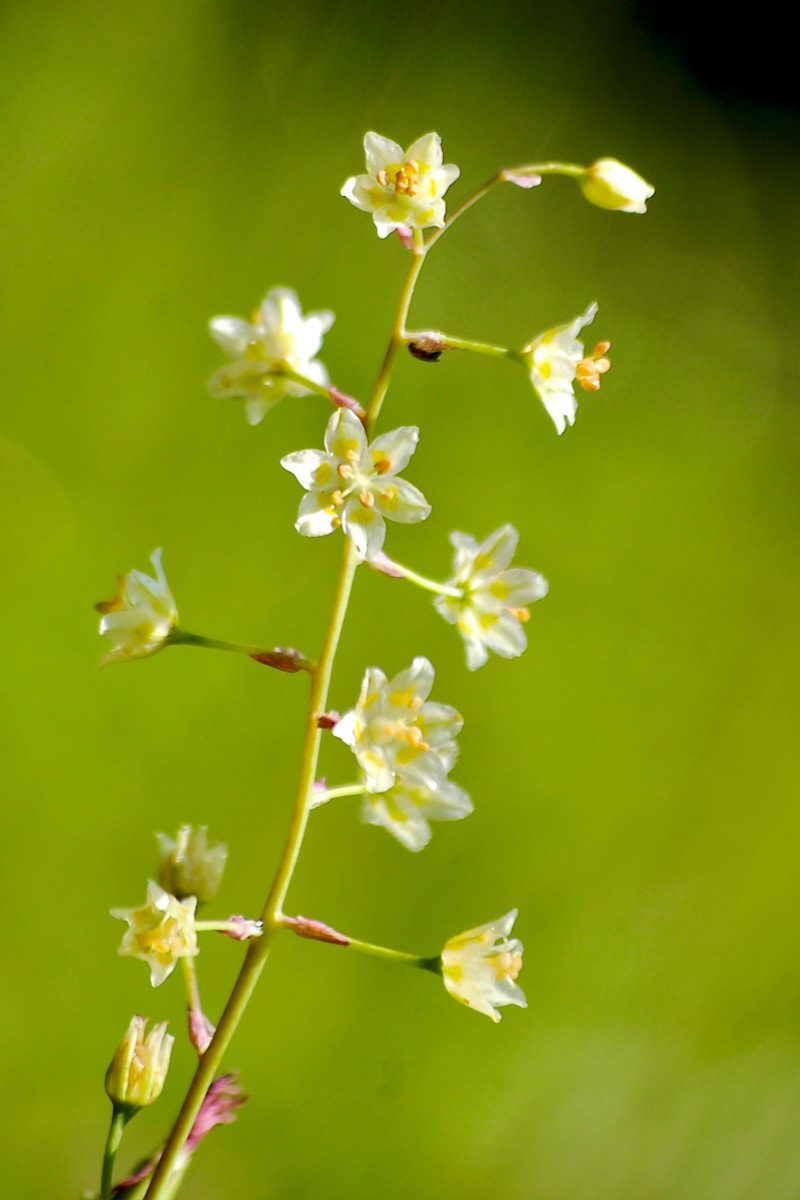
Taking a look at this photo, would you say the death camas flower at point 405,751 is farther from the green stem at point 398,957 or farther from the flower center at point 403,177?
the flower center at point 403,177

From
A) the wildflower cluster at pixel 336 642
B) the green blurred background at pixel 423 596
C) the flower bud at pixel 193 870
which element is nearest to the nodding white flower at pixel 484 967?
the wildflower cluster at pixel 336 642

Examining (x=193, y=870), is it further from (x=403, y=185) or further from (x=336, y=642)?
(x=403, y=185)

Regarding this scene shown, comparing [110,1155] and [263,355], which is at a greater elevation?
[263,355]

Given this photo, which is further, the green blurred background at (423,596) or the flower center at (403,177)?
the green blurred background at (423,596)

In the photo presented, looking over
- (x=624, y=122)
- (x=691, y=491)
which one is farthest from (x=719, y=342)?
(x=624, y=122)

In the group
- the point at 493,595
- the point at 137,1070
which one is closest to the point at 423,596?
the point at 493,595

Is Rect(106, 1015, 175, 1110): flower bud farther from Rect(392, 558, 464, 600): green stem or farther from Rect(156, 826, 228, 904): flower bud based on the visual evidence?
Rect(392, 558, 464, 600): green stem

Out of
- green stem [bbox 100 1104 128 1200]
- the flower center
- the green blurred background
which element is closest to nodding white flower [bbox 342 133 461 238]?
the flower center
